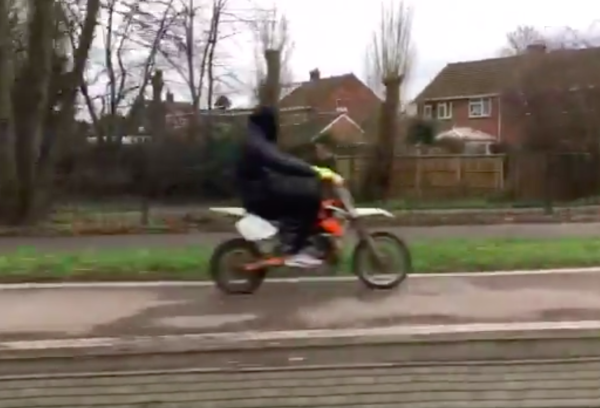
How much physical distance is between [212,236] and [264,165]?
8.59 meters

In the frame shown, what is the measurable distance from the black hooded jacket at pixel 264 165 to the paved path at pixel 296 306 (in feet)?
2.95

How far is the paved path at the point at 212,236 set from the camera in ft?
46.0

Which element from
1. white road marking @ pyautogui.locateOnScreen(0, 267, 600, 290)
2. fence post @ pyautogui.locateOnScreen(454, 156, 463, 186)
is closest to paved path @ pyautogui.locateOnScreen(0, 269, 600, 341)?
white road marking @ pyautogui.locateOnScreen(0, 267, 600, 290)

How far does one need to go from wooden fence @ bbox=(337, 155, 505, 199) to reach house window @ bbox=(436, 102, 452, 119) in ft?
82.9

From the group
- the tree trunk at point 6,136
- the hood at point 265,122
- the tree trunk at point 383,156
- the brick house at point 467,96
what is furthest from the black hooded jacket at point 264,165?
the brick house at point 467,96

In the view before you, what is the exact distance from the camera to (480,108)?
47594 millimetres

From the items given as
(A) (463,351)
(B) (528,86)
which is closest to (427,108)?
(B) (528,86)

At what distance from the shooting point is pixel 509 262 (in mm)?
8227

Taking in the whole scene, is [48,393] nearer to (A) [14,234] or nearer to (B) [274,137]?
(B) [274,137]

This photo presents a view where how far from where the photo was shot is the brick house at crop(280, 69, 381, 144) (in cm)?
2272

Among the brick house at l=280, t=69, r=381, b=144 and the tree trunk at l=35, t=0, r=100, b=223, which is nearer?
the tree trunk at l=35, t=0, r=100, b=223

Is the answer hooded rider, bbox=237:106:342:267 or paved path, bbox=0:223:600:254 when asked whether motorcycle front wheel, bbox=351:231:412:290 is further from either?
paved path, bbox=0:223:600:254

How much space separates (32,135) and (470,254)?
1119 centimetres

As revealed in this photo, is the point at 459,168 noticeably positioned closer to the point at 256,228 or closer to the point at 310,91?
the point at 310,91
